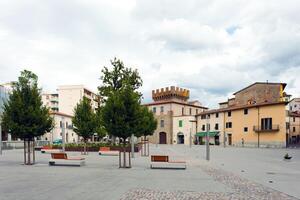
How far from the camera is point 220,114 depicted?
7231 cm

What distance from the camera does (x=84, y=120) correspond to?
109 feet

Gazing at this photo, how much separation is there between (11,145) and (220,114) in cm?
4440

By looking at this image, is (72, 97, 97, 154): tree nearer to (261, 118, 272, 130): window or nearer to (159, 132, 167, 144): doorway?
(261, 118, 272, 130): window

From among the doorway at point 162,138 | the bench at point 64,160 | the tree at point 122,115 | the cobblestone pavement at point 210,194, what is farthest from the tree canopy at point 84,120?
the doorway at point 162,138

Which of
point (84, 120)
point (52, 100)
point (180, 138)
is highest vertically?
point (52, 100)

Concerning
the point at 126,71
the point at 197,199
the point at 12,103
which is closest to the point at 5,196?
the point at 197,199

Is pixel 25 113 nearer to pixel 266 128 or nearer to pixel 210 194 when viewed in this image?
pixel 210 194

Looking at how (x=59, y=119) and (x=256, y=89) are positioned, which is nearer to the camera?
(x=256, y=89)

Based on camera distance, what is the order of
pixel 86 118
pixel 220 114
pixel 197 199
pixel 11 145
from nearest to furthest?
pixel 197 199 < pixel 86 118 < pixel 11 145 < pixel 220 114

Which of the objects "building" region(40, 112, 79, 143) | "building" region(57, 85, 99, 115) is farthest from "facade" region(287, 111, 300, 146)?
"building" region(57, 85, 99, 115)

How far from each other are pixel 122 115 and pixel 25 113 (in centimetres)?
640

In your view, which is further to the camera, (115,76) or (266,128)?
(266,128)

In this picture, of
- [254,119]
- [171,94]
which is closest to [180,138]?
[171,94]

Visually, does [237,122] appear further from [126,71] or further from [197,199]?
[197,199]
